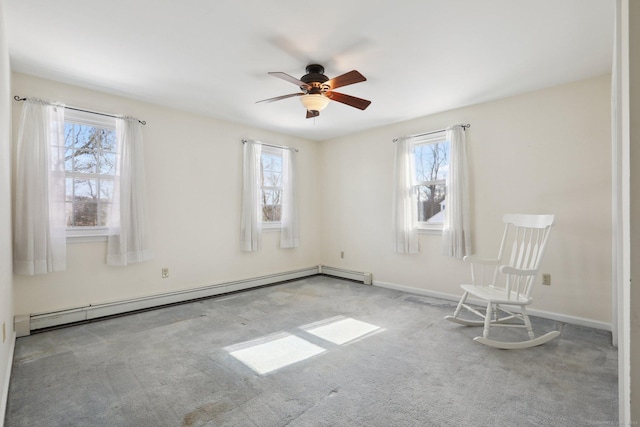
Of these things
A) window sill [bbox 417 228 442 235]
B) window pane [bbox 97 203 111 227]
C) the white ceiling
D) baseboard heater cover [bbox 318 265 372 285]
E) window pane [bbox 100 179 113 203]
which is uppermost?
the white ceiling

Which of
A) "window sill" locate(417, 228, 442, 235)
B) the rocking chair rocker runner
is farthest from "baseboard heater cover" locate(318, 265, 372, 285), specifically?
the rocking chair rocker runner

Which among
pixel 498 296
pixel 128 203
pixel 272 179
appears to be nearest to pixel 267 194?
pixel 272 179

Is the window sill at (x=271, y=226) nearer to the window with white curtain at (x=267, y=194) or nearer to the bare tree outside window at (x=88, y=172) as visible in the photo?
the window with white curtain at (x=267, y=194)

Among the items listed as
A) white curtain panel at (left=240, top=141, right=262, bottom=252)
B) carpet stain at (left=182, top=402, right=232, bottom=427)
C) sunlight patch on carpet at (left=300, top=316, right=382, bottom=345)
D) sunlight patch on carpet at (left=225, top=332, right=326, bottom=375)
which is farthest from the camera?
white curtain panel at (left=240, top=141, right=262, bottom=252)

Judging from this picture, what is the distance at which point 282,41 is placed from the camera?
2426 mm

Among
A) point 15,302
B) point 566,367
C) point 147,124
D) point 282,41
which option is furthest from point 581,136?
point 15,302

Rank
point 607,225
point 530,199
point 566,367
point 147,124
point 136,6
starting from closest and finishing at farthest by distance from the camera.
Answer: point 136,6 → point 566,367 → point 607,225 → point 530,199 → point 147,124

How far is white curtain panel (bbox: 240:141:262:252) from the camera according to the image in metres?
4.53

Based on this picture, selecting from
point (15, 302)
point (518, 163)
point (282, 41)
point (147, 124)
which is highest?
point (282, 41)

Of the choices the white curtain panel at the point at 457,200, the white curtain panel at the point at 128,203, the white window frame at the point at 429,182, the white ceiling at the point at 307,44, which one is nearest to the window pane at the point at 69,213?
the white curtain panel at the point at 128,203

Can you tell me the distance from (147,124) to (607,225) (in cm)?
495

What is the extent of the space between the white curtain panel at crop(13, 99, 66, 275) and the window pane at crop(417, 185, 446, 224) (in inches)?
162

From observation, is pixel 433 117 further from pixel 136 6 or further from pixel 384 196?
pixel 136 6

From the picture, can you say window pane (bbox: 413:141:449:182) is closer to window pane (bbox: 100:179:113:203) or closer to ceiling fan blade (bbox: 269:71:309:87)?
ceiling fan blade (bbox: 269:71:309:87)
